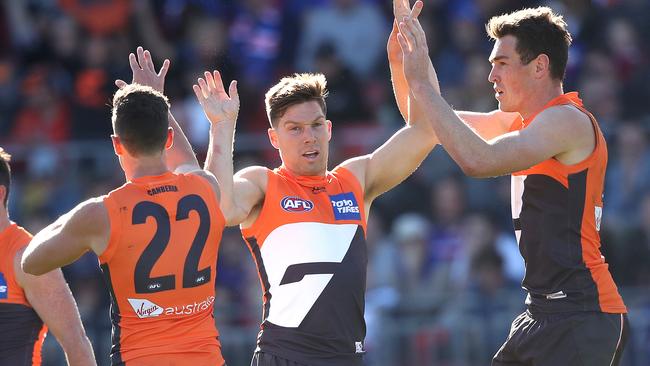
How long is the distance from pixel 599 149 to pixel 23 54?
392 inches

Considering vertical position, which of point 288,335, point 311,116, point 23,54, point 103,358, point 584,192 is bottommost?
point 103,358

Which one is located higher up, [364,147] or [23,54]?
[23,54]

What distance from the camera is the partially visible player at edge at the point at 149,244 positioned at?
575 cm

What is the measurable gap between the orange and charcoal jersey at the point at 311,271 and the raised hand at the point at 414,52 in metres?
0.95

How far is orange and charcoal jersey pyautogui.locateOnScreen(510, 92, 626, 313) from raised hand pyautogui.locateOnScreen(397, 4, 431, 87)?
82cm

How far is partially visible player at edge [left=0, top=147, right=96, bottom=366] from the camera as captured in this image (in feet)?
21.2

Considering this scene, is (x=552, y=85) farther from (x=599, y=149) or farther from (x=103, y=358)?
(x=103, y=358)

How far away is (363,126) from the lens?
13828 millimetres

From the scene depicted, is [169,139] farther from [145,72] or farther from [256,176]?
[145,72]

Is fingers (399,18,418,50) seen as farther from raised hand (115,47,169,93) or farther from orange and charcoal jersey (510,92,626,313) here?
raised hand (115,47,169,93)

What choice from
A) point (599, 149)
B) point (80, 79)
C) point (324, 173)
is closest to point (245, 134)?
point (80, 79)

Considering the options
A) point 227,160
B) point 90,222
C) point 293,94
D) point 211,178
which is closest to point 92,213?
point 90,222

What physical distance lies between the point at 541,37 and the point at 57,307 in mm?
3042

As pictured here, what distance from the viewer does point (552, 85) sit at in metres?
6.58
